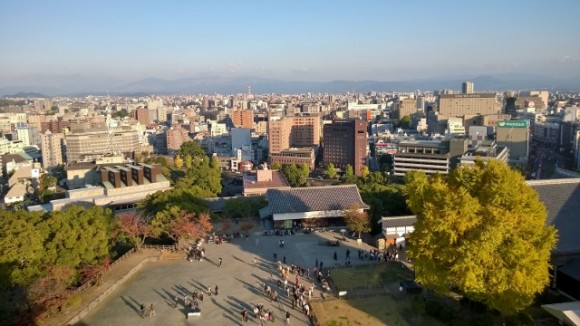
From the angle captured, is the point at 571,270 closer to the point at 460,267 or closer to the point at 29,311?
the point at 460,267

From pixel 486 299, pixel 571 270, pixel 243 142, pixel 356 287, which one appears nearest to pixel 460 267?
pixel 486 299

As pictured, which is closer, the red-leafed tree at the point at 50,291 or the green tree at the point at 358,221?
the red-leafed tree at the point at 50,291

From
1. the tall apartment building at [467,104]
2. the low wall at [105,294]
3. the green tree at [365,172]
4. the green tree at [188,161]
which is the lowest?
the green tree at [365,172]

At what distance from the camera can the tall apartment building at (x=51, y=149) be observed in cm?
7872

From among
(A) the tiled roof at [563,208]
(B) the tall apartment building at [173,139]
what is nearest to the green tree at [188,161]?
(B) the tall apartment building at [173,139]

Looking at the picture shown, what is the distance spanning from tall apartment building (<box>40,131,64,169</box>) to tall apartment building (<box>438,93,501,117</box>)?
92423 mm

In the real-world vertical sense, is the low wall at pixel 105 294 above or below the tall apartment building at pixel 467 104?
below

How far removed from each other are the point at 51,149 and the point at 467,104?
100 meters

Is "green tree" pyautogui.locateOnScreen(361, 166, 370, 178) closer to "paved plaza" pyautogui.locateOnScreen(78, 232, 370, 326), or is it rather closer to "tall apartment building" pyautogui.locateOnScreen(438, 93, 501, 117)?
"paved plaza" pyautogui.locateOnScreen(78, 232, 370, 326)

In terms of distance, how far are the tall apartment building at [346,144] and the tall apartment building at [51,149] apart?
47600mm

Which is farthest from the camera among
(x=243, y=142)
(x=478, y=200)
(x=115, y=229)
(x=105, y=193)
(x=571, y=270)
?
(x=243, y=142)

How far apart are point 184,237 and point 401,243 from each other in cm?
1168

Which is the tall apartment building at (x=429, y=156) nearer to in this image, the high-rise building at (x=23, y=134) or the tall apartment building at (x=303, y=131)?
the tall apartment building at (x=303, y=131)

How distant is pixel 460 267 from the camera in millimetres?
14484
